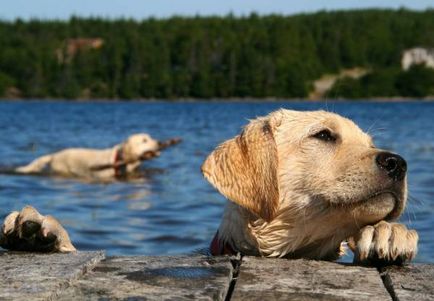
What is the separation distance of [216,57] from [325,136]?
119 metres

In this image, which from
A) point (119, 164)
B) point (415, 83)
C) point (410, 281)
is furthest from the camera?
point (415, 83)

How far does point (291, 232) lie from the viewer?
4461 millimetres

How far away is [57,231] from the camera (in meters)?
4.38

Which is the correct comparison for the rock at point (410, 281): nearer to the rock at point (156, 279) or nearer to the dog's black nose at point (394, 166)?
the dog's black nose at point (394, 166)

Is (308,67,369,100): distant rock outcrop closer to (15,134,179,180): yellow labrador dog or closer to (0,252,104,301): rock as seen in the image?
(15,134,179,180): yellow labrador dog

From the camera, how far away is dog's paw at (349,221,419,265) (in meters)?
3.98

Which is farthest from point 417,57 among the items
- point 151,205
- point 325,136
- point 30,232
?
point 30,232

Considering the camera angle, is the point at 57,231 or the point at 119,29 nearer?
the point at 57,231

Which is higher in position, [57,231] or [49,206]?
[57,231]

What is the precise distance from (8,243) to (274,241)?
4.59 ft

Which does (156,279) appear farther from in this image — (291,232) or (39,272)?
(291,232)

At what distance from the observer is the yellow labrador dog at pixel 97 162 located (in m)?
15.7

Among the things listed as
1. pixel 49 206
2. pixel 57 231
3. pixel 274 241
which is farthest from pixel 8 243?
pixel 49 206

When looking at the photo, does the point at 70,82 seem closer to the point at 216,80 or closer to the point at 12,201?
the point at 216,80
